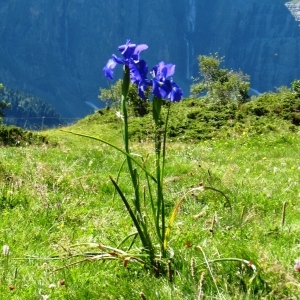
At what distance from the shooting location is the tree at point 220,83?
3103 inches

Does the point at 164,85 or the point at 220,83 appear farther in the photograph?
the point at 220,83

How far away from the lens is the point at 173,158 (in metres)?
11.9

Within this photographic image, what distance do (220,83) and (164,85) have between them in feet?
261

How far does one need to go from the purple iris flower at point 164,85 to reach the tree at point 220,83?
2822 inches

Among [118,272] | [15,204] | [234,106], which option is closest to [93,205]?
[15,204]

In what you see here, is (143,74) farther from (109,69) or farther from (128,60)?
(109,69)

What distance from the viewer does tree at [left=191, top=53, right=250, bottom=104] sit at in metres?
78.8

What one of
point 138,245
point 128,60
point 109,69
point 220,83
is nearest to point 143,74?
point 128,60

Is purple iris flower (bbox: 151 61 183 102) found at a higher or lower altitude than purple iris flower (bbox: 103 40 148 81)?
lower

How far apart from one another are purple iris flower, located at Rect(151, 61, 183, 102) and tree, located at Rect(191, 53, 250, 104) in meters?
71.7

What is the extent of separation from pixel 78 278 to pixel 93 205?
2826mm

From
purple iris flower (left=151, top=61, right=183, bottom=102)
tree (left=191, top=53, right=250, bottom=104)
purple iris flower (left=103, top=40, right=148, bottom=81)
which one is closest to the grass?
purple iris flower (left=151, top=61, right=183, bottom=102)

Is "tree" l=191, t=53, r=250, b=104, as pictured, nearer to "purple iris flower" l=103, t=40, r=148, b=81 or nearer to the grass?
the grass

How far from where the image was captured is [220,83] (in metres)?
81.2
